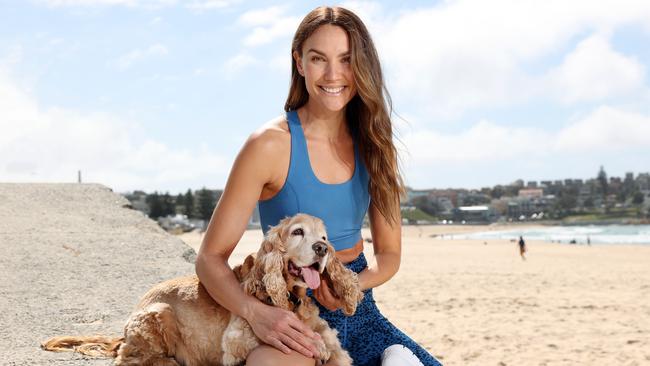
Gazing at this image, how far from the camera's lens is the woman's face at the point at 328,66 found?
108 inches

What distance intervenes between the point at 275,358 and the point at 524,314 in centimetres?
1557

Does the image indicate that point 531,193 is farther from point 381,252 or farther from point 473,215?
point 381,252

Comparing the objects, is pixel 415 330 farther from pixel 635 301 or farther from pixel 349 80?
pixel 349 80

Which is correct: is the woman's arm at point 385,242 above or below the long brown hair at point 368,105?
below

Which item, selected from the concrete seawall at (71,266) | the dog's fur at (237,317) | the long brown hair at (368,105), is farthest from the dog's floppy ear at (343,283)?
the concrete seawall at (71,266)

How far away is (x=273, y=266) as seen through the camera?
2258 millimetres

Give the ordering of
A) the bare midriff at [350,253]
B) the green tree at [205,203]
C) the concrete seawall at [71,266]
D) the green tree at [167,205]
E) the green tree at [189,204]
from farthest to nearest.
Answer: the green tree at [189,204]
the green tree at [167,205]
the green tree at [205,203]
the concrete seawall at [71,266]
the bare midriff at [350,253]

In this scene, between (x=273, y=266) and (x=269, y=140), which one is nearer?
(x=273, y=266)

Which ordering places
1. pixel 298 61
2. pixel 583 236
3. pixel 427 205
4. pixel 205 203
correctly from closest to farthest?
pixel 298 61, pixel 583 236, pixel 205 203, pixel 427 205

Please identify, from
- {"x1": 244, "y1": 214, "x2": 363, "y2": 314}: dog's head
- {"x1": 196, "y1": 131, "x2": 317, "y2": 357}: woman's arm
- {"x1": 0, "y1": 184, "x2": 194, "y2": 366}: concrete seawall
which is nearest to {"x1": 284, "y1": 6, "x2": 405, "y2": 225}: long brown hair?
{"x1": 196, "y1": 131, "x2": 317, "y2": 357}: woman's arm

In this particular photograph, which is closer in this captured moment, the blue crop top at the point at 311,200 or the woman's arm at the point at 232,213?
the woman's arm at the point at 232,213

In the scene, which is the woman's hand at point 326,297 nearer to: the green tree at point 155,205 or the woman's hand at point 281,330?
the woman's hand at point 281,330

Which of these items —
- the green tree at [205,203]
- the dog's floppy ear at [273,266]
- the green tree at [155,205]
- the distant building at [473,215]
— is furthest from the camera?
the distant building at [473,215]

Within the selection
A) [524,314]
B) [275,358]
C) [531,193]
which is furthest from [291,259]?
[531,193]
